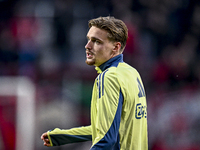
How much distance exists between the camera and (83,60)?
211 inches

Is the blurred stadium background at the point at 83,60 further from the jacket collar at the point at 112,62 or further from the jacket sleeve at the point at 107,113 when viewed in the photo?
→ the jacket sleeve at the point at 107,113

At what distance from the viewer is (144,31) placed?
5.39 m

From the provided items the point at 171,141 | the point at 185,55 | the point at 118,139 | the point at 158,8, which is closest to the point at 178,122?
the point at 171,141

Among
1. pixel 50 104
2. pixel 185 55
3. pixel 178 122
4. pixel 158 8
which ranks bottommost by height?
pixel 178 122

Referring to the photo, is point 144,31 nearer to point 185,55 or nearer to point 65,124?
point 185,55

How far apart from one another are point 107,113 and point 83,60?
12.2 ft

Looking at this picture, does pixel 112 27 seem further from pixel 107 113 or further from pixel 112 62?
pixel 107 113

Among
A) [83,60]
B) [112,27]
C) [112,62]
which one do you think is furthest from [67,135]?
[83,60]

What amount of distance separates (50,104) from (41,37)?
1.20 meters

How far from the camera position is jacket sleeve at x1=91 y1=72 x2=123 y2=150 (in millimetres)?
1665

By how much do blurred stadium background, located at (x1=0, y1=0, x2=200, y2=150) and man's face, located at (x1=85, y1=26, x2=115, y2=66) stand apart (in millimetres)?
3234

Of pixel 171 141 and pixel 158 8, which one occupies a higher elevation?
pixel 158 8

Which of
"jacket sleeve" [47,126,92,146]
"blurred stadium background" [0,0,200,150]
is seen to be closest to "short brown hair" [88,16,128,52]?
"jacket sleeve" [47,126,92,146]

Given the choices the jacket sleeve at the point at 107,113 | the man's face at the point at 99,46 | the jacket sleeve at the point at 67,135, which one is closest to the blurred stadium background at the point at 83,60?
the jacket sleeve at the point at 67,135
